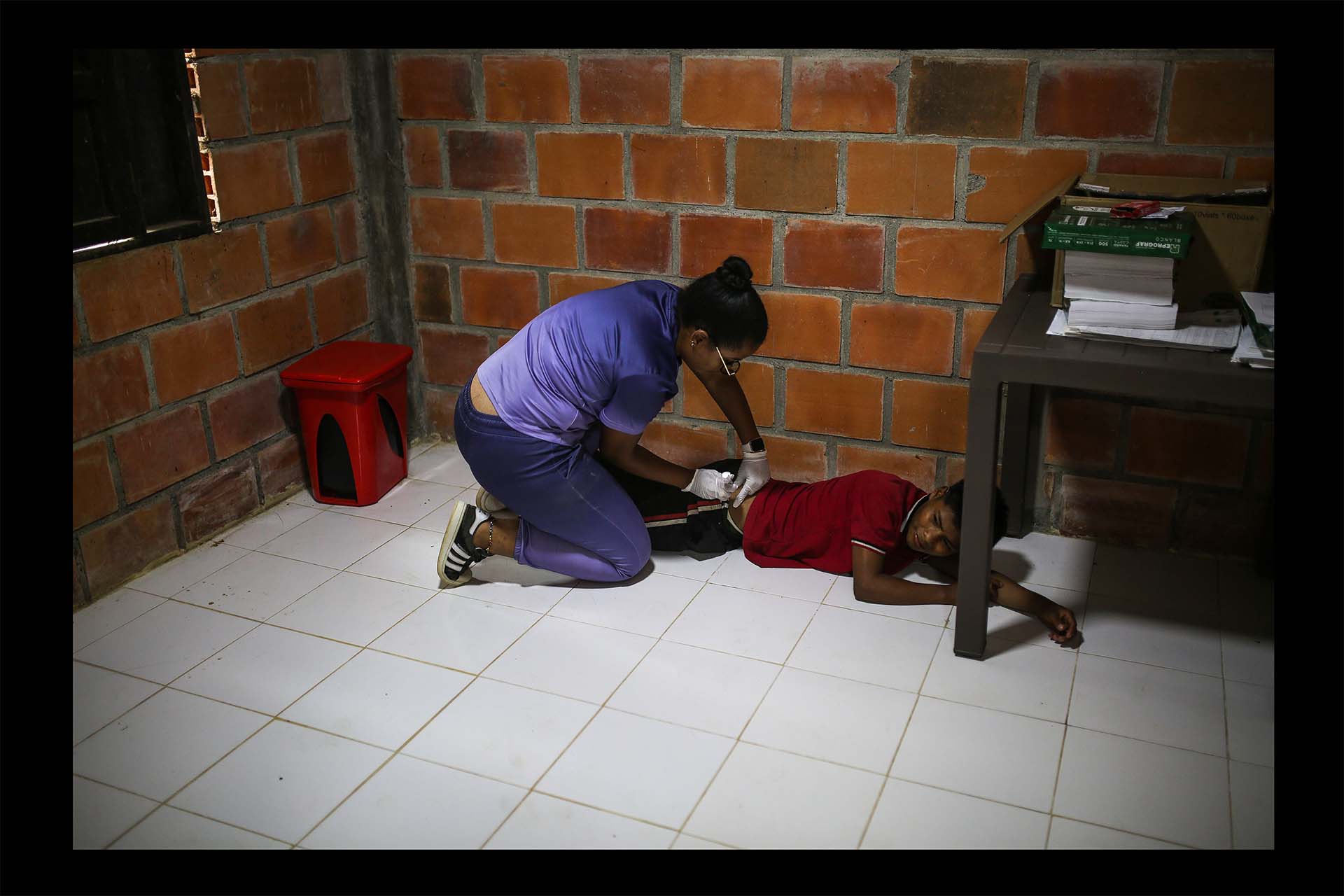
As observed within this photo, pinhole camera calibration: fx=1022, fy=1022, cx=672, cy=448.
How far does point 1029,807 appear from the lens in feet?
5.64

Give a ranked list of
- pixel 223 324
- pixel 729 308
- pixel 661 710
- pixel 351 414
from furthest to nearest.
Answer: pixel 351 414
pixel 223 324
pixel 729 308
pixel 661 710

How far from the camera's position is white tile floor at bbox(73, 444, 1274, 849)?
5.58 ft

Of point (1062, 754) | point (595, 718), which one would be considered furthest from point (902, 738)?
point (595, 718)

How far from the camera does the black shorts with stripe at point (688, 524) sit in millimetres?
2586

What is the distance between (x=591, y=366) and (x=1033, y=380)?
933 mm

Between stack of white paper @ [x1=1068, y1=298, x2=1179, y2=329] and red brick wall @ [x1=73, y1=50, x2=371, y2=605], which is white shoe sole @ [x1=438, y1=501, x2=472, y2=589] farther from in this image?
stack of white paper @ [x1=1068, y1=298, x2=1179, y2=329]

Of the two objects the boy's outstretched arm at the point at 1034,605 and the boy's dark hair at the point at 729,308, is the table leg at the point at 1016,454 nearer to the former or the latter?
the boy's outstretched arm at the point at 1034,605

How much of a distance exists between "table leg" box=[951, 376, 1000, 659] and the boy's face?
0.49 ft

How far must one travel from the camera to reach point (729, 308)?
7.11 ft

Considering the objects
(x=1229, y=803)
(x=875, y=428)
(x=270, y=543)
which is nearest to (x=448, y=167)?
(x=270, y=543)

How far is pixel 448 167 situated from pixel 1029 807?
2.30m

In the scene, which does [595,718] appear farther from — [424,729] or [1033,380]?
[1033,380]

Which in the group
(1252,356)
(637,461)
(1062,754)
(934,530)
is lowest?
(1062,754)

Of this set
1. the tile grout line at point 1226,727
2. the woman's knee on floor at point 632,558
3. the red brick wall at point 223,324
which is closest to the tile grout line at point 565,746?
the woman's knee on floor at point 632,558
